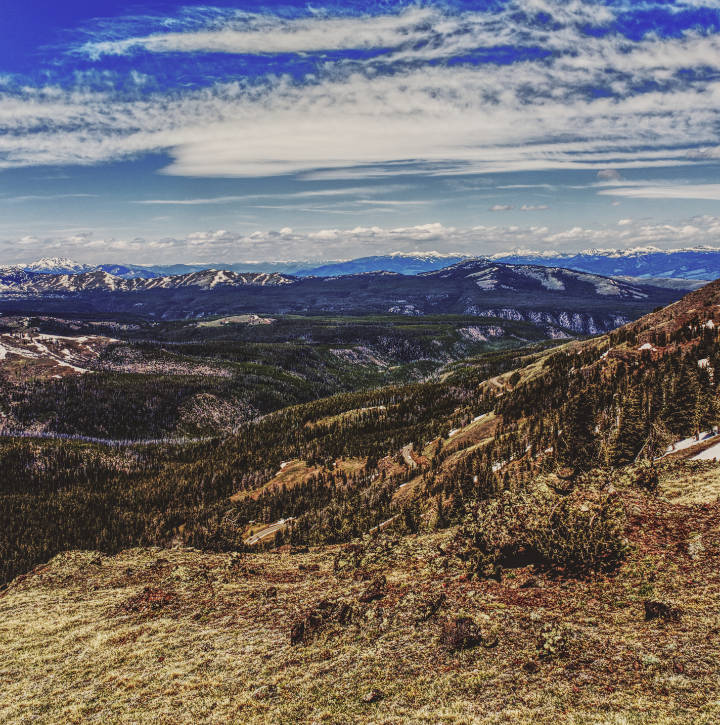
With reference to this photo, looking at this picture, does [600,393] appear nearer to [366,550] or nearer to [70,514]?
[366,550]

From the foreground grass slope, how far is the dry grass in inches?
2.7

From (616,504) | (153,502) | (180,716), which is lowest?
(153,502)

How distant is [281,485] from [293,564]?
61.5 metres

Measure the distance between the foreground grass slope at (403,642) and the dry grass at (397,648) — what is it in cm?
7

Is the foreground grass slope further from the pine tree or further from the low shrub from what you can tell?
the pine tree

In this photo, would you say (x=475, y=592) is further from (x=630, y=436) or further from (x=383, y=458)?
(x=383, y=458)

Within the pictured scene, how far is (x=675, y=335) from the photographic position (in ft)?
239

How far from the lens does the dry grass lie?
1291cm

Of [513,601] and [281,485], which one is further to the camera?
[281,485]

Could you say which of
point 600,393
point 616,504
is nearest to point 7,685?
point 616,504

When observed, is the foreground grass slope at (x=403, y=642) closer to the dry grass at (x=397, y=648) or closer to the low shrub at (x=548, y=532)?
the dry grass at (x=397, y=648)

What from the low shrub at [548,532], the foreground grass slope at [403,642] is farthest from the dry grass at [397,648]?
the low shrub at [548,532]

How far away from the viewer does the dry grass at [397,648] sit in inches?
508

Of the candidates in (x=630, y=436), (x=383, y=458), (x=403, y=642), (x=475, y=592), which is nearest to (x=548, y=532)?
(x=475, y=592)
